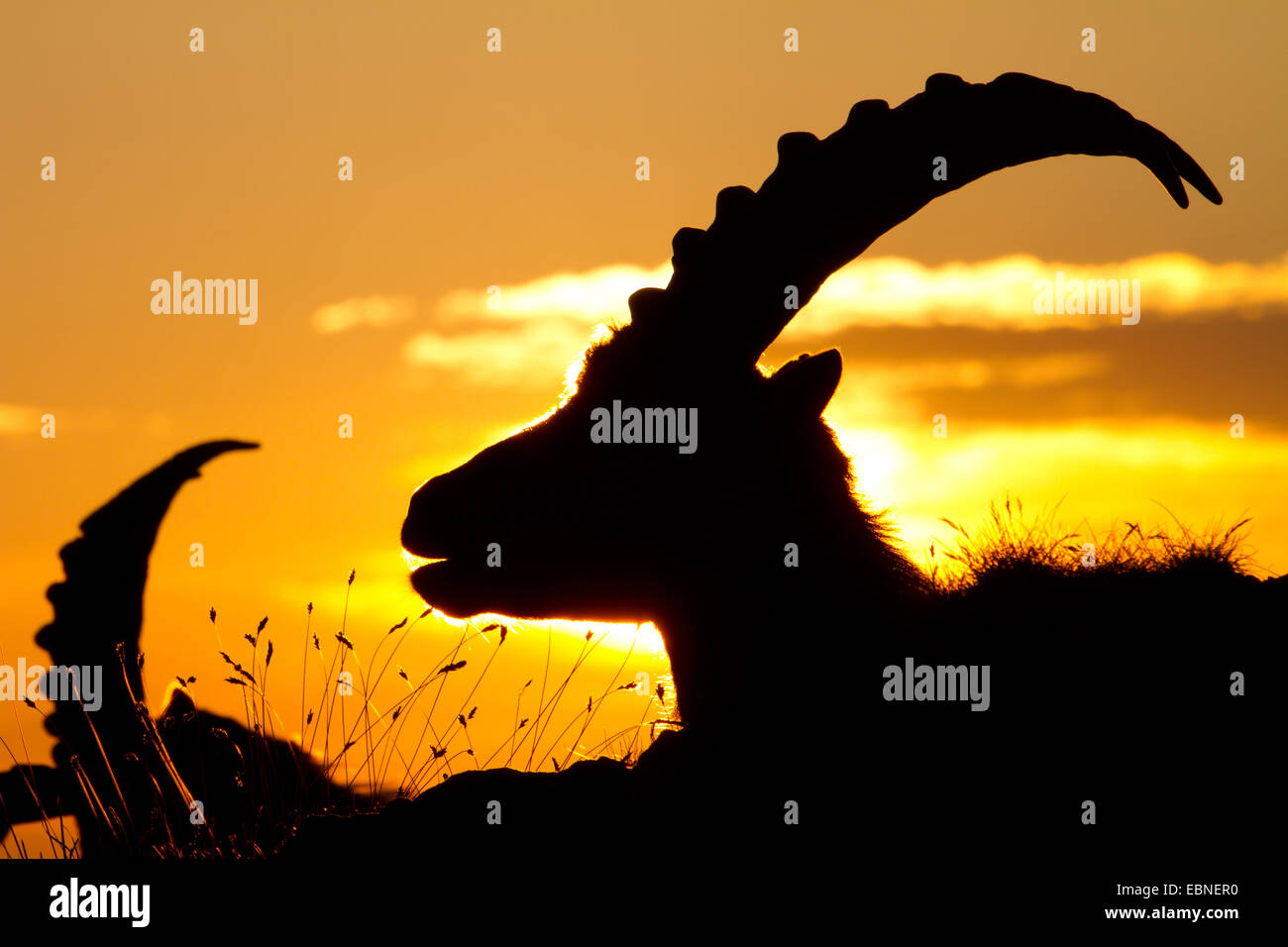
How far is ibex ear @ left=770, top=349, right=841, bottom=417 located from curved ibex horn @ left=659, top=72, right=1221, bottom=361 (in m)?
0.27

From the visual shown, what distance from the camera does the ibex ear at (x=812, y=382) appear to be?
4.18 m

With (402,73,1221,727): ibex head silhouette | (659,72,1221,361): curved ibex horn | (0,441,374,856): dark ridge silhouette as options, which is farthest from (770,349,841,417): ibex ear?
(0,441,374,856): dark ridge silhouette

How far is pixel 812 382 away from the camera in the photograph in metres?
4.19

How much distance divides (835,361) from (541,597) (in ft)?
4.25

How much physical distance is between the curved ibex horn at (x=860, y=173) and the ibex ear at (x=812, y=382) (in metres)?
0.27

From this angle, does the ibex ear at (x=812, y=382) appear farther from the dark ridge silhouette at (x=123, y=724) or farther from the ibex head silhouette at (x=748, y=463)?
the dark ridge silhouette at (x=123, y=724)

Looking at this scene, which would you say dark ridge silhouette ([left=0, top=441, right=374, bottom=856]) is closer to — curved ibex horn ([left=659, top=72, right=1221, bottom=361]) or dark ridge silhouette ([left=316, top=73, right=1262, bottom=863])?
dark ridge silhouette ([left=316, top=73, right=1262, bottom=863])

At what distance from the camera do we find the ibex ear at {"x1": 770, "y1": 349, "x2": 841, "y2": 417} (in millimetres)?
4184

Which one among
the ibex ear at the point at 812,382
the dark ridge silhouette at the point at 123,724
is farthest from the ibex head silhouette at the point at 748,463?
the dark ridge silhouette at the point at 123,724

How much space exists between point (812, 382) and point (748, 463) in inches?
14.0

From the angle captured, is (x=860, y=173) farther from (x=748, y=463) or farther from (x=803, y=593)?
(x=803, y=593)
